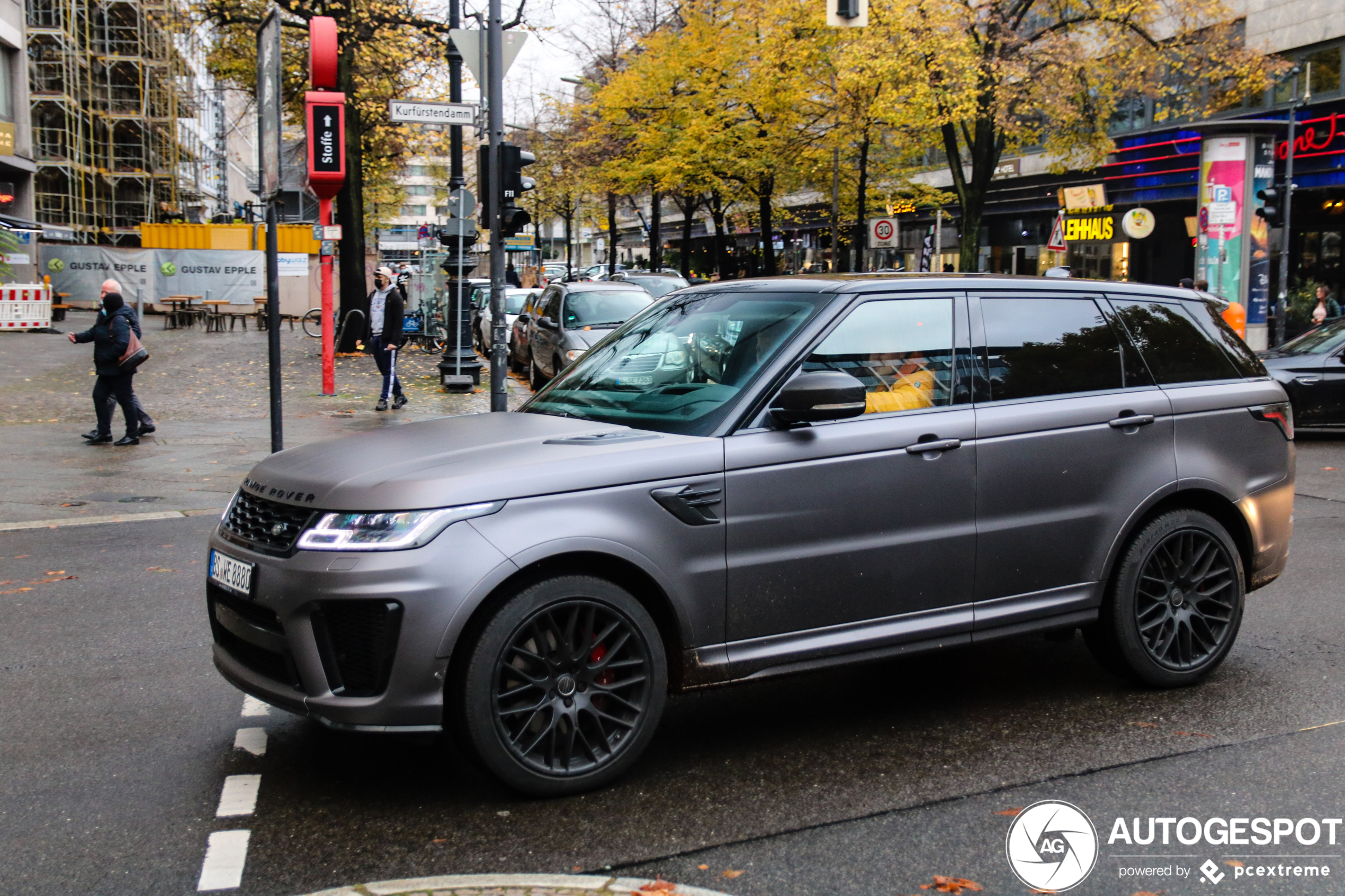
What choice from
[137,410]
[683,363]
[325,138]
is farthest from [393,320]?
[683,363]

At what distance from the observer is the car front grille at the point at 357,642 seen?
376cm

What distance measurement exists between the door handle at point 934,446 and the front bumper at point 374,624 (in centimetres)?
165

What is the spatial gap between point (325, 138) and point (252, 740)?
13.7 metres

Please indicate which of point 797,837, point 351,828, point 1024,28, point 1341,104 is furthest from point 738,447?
point 1024,28

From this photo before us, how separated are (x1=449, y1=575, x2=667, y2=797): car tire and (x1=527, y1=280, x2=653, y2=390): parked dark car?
13.3 m

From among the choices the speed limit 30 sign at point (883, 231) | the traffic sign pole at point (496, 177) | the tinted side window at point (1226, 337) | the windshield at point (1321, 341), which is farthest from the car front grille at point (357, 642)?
the speed limit 30 sign at point (883, 231)

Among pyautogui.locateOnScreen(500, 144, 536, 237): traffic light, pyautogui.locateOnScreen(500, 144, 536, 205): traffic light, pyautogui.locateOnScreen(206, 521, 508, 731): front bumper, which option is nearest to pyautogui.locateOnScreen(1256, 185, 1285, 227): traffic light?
pyautogui.locateOnScreen(500, 144, 536, 237): traffic light

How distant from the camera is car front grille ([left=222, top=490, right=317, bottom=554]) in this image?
3.99 metres

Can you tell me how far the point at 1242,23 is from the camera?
1230 inches

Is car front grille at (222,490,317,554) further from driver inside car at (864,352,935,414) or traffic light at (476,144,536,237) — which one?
traffic light at (476,144,536,237)

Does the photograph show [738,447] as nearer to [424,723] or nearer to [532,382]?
[424,723]

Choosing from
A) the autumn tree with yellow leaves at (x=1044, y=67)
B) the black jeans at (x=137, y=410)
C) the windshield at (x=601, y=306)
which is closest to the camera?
the black jeans at (x=137, y=410)

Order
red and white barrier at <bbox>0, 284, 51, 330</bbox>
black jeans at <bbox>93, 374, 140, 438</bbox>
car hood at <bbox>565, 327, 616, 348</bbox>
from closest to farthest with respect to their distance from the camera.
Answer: black jeans at <bbox>93, 374, 140, 438</bbox> → car hood at <bbox>565, 327, 616, 348</bbox> → red and white barrier at <bbox>0, 284, 51, 330</bbox>

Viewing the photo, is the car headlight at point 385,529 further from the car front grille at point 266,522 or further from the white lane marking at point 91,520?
the white lane marking at point 91,520
